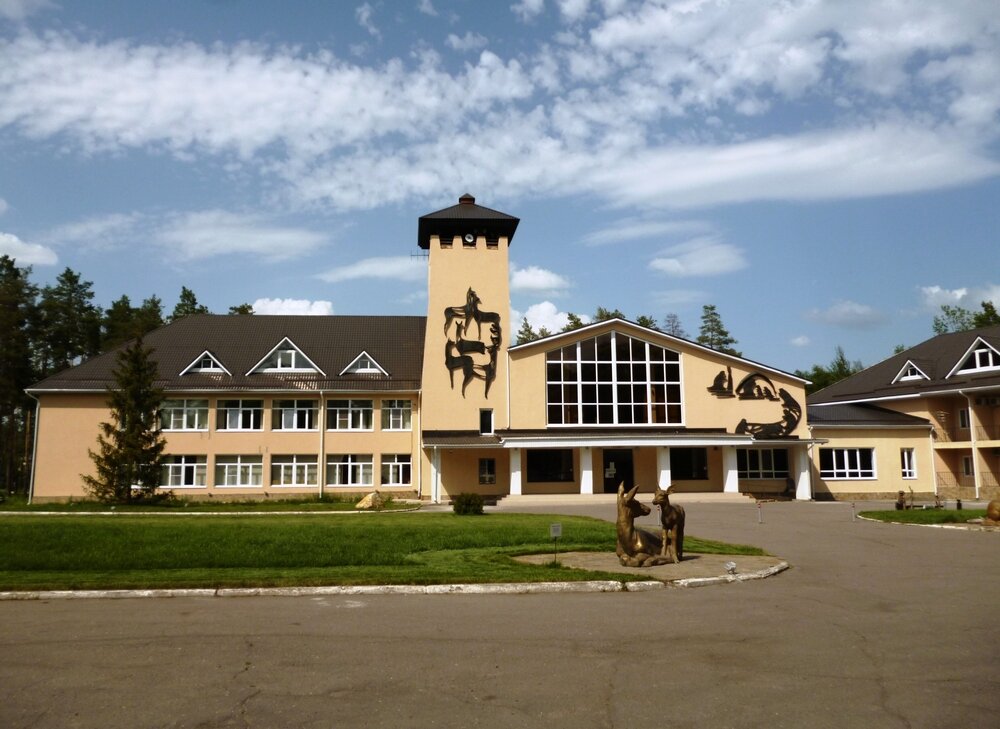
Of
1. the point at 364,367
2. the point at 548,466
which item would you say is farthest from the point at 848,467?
the point at 364,367

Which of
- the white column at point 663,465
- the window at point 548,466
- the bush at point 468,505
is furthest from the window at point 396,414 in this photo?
the bush at point 468,505

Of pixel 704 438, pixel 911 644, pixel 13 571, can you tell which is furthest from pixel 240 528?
pixel 704 438

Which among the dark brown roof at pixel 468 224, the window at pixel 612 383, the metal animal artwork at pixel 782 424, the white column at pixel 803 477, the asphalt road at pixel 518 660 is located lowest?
the asphalt road at pixel 518 660

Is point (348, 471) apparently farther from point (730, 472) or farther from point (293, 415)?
point (730, 472)

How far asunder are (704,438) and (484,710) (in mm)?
33518

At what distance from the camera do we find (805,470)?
39.8 m

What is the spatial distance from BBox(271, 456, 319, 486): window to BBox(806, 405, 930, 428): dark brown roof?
25.5m

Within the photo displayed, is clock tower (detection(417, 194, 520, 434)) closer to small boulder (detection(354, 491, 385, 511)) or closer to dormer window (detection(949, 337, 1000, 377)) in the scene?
small boulder (detection(354, 491, 385, 511))

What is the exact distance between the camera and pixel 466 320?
41375mm

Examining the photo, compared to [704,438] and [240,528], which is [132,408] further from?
[704,438]

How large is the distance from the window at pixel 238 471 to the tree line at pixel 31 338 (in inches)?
598

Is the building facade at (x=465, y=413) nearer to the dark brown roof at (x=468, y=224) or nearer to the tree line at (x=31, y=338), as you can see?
the dark brown roof at (x=468, y=224)

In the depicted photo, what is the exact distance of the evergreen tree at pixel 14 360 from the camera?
Result: 54.2 metres

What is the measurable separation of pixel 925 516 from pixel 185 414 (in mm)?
33025
